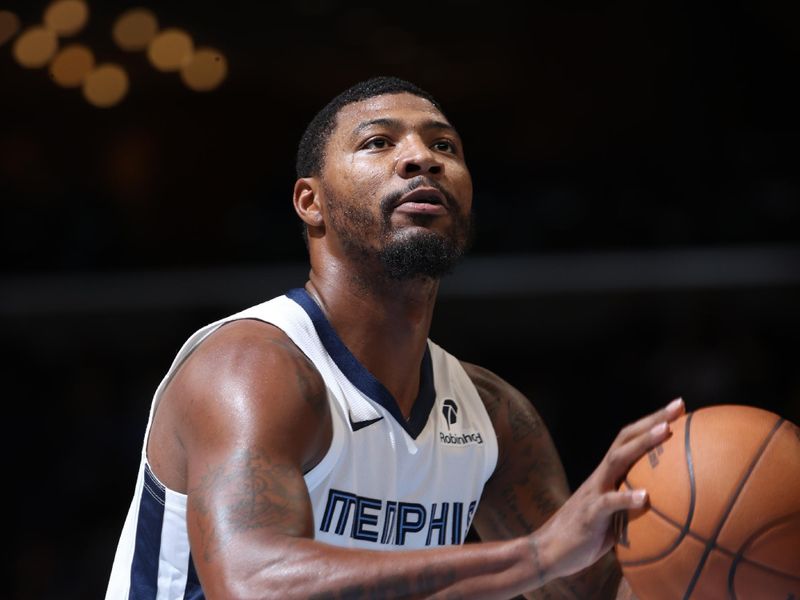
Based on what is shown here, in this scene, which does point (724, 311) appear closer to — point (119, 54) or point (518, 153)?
point (518, 153)

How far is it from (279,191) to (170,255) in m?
0.88

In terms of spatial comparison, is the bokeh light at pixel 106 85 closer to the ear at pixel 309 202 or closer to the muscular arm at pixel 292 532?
the ear at pixel 309 202

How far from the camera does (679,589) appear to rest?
8.39 feet

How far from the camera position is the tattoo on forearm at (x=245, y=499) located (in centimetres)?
251

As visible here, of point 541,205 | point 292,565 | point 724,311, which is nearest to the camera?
point 292,565

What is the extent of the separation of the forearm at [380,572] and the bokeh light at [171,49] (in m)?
6.61

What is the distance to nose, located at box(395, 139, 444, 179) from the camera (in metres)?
3.29

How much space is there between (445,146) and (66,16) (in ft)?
19.0

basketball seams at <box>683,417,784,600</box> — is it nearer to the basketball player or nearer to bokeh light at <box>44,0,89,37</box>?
the basketball player

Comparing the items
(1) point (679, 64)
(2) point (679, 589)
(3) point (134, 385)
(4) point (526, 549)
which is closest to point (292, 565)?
(4) point (526, 549)

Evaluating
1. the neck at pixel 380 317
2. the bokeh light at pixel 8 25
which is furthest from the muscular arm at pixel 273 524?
the bokeh light at pixel 8 25

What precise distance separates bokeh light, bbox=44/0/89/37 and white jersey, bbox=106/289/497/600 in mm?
5837

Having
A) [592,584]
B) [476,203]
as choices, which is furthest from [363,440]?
[476,203]

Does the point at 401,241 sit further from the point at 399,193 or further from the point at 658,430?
the point at 658,430
